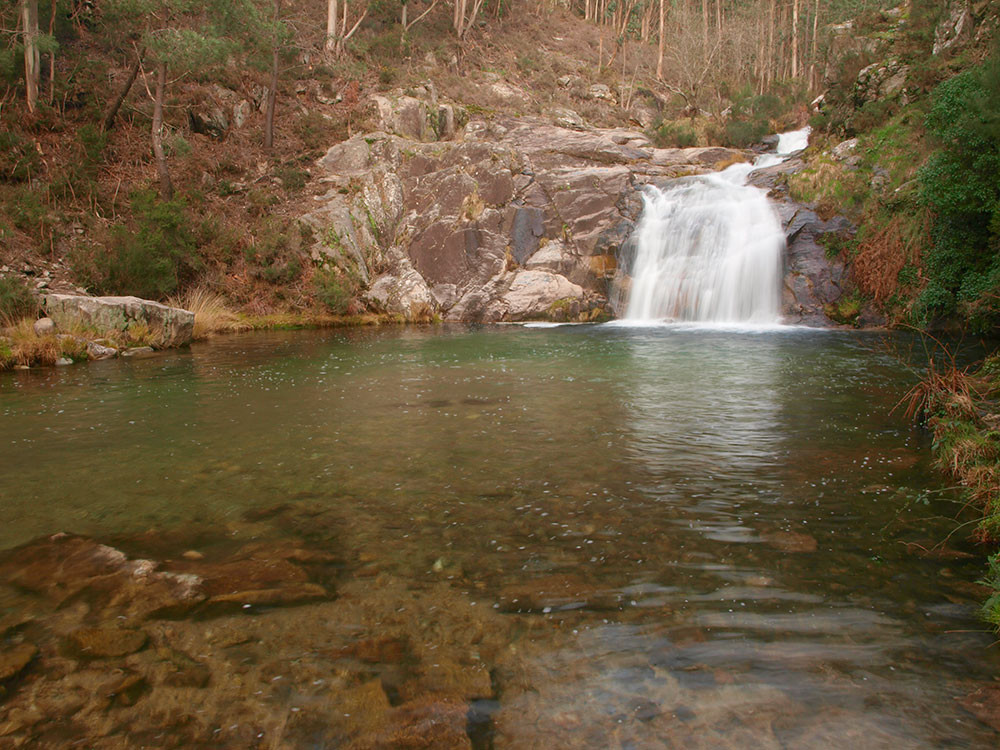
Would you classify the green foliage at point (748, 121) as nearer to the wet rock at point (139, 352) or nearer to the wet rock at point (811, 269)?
the wet rock at point (811, 269)

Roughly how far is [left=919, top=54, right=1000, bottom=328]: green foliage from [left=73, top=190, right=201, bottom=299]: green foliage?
2073cm

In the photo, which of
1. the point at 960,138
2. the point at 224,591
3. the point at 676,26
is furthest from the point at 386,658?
the point at 676,26

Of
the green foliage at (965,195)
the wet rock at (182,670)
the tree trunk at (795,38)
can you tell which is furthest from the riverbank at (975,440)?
the tree trunk at (795,38)

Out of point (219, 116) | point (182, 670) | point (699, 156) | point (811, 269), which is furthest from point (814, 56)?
point (182, 670)

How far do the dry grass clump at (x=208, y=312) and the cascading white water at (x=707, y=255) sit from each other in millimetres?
13816

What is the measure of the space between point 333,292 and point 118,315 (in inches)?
309

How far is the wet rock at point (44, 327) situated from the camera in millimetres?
13141

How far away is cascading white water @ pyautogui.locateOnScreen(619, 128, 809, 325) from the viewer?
20.1m

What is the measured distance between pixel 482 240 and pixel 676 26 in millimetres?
37975

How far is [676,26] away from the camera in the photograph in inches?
1975

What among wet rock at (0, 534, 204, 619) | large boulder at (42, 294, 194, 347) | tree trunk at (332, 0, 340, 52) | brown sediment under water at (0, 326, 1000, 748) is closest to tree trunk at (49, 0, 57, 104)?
tree trunk at (332, 0, 340, 52)

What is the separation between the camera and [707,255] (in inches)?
840

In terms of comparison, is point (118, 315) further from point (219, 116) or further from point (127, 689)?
point (219, 116)

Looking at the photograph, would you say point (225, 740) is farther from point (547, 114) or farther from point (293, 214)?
point (547, 114)
